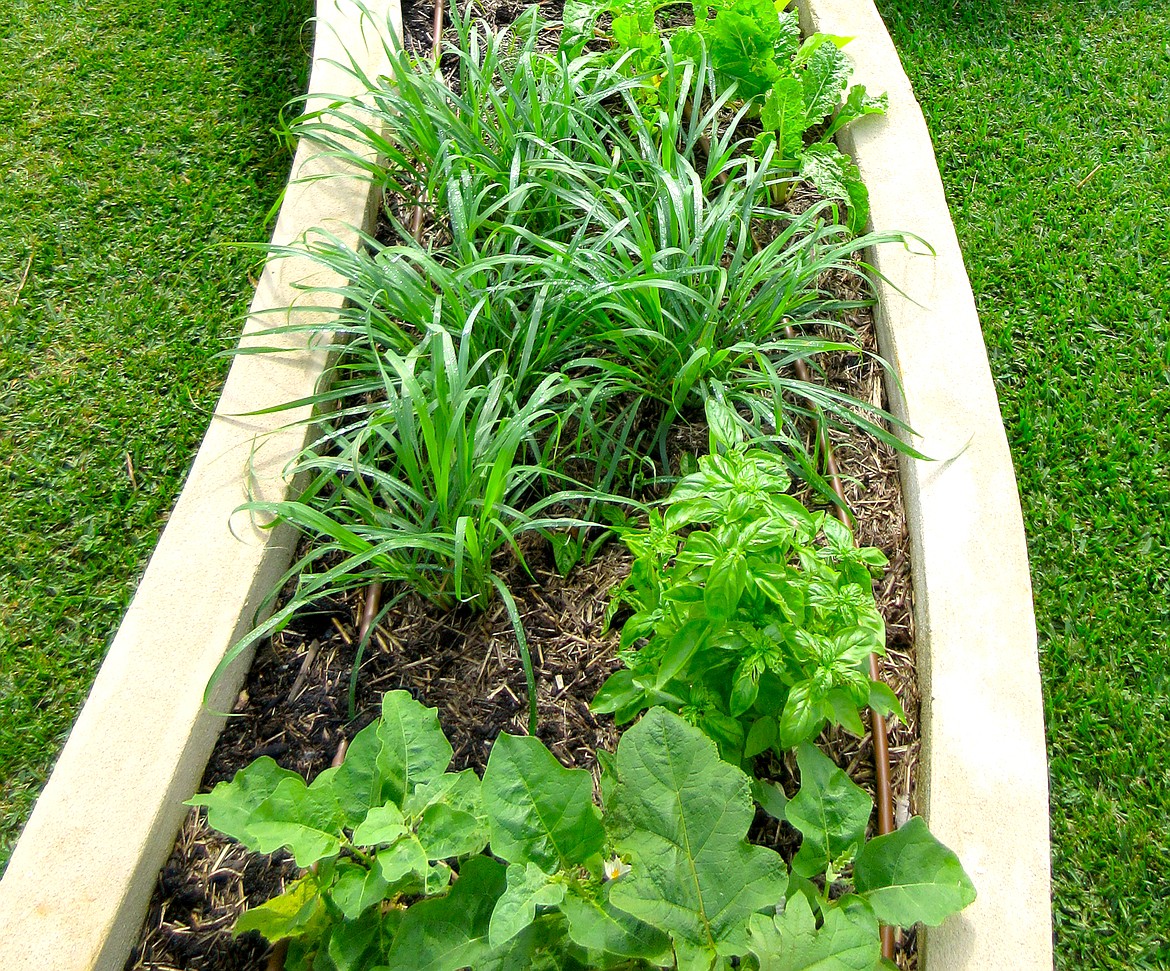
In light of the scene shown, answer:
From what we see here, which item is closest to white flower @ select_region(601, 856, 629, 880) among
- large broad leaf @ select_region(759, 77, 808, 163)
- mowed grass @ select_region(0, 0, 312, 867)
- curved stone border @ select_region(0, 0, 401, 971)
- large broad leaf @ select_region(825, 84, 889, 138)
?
curved stone border @ select_region(0, 0, 401, 971)

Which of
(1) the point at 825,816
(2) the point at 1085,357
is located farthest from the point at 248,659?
(2) the point at 1085,357

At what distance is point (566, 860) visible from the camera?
129 centimetres

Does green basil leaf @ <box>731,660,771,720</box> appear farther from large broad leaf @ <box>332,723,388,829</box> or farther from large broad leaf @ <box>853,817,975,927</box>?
large broad leaf @ <box>332,723,388,829</box>

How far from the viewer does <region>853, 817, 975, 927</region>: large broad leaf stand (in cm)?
132

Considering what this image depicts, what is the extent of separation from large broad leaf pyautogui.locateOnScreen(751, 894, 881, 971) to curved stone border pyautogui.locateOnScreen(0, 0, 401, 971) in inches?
39.3

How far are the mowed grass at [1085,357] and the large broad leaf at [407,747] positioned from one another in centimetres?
92

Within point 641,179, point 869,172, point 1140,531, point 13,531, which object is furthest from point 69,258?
point 1140,531

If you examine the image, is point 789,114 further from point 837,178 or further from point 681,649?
point 681,649

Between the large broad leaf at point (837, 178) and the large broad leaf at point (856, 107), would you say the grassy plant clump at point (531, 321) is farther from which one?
the large broad leaf at point (856, 107)

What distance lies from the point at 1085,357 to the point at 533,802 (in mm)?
2157

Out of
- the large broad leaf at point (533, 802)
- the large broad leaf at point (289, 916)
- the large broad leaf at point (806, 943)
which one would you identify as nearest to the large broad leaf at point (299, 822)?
the large broad leaf at point (289, 916)

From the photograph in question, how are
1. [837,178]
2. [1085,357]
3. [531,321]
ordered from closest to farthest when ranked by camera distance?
[531,321] < [837,178] < [1085,357]

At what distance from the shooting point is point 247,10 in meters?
3.36

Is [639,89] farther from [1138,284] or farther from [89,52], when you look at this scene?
→ [89,52]
